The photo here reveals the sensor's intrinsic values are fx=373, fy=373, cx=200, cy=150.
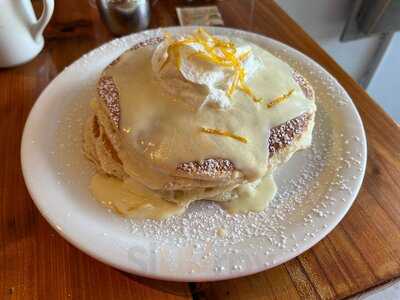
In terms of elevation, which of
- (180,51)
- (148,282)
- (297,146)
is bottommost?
(148,282)

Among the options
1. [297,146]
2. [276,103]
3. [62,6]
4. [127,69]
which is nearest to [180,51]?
[127,69]

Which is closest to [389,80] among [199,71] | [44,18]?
[199,71]

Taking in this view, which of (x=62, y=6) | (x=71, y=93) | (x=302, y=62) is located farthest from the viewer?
(x=62, y=6)

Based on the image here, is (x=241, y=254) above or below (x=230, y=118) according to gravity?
below

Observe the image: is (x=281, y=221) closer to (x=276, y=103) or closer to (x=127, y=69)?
(x=276, y=103)

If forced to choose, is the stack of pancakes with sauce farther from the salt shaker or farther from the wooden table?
the salt shaker

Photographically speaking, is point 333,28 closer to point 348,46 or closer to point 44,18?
point 348,46

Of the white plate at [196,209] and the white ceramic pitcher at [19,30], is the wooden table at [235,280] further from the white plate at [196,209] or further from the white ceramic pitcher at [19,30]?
the white ceramic pitcher at [19,30]

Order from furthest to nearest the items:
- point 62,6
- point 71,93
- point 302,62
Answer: point 62,6
point 302,62
point 71,93
